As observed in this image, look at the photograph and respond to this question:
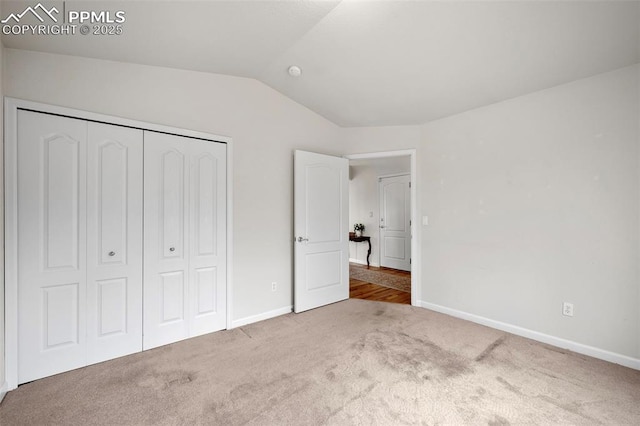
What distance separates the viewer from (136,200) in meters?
2.54

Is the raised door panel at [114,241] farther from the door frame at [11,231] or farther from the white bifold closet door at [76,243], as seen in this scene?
the door frame at [11,231]

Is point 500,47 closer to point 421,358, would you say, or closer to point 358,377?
point 421,358

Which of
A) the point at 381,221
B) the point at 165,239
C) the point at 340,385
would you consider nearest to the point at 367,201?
the point at 381,221

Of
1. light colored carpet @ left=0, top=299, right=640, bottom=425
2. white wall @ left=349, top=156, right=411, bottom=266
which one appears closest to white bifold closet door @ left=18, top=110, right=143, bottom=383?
light colored carpet @ left=0, top=299, right=640, bottom=425

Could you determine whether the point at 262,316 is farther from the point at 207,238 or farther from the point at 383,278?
the point at 383,278

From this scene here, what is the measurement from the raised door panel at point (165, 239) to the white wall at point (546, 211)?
2.89 meters

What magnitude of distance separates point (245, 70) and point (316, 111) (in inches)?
42.4

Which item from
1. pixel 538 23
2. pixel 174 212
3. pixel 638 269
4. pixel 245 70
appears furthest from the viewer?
pixel 245 70

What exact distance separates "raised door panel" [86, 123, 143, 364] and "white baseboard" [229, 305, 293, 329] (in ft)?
2.95

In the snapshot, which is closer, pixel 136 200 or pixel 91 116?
pixel 91 116

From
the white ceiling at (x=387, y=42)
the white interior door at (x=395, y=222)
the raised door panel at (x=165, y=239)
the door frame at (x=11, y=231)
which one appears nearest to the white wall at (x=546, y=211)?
the white ceiling at (x=387, y=42)

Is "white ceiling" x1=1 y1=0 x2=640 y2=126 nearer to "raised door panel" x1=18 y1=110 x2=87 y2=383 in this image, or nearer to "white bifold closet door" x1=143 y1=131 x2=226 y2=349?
"raised door panel" x1=18 y1=110 x2=87 y2=383

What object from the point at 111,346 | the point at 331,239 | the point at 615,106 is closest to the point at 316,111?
the point at 331,239

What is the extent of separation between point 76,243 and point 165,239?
2.08ft
